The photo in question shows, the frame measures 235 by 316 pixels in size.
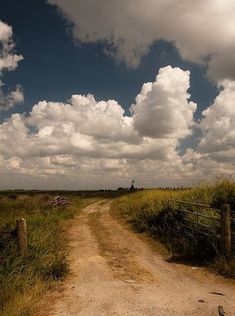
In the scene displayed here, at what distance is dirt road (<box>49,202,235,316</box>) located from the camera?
752cm

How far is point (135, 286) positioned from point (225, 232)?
135 inches

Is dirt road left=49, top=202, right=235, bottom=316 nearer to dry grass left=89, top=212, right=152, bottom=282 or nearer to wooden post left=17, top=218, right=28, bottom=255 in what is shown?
dry grass left=89, top=212, right=152, bottom=282

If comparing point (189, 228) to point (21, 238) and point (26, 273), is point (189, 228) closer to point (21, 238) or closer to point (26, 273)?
point (21, 238)

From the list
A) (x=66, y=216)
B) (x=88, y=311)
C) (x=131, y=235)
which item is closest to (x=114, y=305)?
(x=88, y=311)

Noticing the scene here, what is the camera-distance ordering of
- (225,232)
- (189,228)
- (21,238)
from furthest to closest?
(189,228) < (225,232) < (21,238)

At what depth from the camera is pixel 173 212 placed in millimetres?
17969

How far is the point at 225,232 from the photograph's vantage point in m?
10.9

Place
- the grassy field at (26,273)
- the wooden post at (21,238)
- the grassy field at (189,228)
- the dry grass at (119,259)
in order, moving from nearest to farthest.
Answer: the grassy field at (26,273)
the wooden post at (21,238)
the dry grass at (119,259)
the grassy field at (189,228)

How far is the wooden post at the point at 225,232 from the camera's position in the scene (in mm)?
10859

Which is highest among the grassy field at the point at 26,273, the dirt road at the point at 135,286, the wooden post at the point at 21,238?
the wooden post at the point at 21,238

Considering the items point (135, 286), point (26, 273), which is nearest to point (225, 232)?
point (135, 286)

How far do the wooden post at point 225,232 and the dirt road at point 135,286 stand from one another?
3.19 feet

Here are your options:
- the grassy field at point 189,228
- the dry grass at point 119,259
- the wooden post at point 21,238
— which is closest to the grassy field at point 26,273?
the wooden post at point 21,238

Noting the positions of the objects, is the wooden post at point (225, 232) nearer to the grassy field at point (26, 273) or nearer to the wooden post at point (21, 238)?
the grassy field at point (26, 273)
